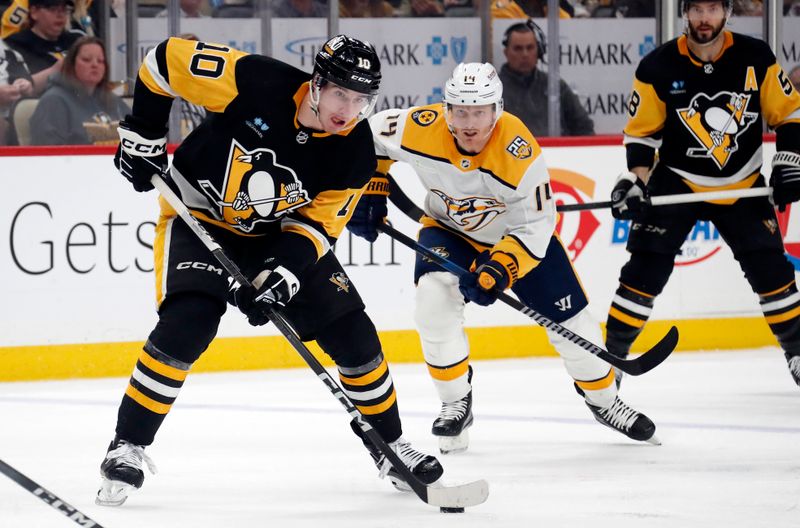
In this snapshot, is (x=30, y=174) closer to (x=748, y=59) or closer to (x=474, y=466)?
(x=474, y=466)

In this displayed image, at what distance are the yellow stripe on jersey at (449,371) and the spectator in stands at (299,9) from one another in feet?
7.42

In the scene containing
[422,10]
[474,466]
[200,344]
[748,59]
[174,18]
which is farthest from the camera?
[422,10]

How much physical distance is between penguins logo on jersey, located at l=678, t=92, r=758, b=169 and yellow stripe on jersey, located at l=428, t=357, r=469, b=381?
1119 millimetres

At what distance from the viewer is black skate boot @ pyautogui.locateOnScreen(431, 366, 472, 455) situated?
3.42 m

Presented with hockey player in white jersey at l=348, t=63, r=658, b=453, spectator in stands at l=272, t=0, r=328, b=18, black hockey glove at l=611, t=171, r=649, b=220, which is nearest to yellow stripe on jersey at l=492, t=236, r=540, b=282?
hockey player in white jersey at l=348, t=63, r=658, b=453

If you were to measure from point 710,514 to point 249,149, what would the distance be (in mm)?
1222

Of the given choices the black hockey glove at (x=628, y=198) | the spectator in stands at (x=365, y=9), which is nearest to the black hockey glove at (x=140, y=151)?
the black hockey glove at (x=628, y=198)

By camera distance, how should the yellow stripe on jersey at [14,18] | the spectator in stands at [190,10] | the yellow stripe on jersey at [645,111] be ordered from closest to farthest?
the yellow stripe on jersey at [645,111]
the yellow stripe on jersey at [14,18]
the spectator in stands at [190,10]

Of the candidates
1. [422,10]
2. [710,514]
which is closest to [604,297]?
[422,10]

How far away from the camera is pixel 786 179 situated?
395cm

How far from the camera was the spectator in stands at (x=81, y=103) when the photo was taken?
16.1ft

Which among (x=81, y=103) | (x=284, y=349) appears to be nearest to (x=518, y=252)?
(x=284, y=349)

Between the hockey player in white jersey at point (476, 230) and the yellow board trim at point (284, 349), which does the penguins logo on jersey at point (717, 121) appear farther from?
the yellow board trim at point (284, 349)

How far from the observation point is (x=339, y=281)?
2834mm
